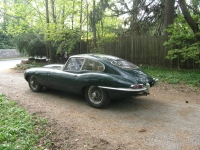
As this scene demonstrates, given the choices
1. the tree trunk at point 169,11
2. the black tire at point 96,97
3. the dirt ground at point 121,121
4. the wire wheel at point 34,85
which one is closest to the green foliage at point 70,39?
the tree trunk at point 169,11

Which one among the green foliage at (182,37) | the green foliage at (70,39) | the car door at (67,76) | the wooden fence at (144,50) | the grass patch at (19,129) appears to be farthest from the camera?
the green foliage at (70,39)

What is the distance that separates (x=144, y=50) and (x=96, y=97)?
679 centimetres

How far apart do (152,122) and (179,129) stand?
1.75 feet

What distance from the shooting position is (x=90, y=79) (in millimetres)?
4711

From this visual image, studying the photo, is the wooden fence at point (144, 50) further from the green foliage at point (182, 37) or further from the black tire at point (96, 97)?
the black tire at point (96, 97)

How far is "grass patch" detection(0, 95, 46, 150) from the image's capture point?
296cm

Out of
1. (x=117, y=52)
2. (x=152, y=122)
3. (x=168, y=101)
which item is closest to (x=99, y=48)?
(x=117, y=52)

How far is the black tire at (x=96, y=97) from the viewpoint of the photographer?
4578mm

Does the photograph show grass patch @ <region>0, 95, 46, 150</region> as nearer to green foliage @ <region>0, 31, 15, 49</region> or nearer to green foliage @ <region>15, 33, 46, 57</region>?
green foliage @ <region>15, 33, 46, 57</region>

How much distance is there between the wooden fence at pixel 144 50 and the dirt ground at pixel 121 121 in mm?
4051

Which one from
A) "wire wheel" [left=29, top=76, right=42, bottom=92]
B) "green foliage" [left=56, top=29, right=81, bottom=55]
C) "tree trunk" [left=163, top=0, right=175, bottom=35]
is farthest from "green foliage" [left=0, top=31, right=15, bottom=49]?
"wire wheel" [left=29, top=76, right=42, bottom=92]

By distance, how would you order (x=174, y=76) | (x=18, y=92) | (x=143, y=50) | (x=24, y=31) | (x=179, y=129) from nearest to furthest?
1. (x=179, y=129)
2. (x=18, y=92)
3. (x=174, y=76)
4. (x=143, y=50)
5. (x=24, y=31)

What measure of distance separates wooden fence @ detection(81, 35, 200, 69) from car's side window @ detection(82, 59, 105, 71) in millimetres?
6169

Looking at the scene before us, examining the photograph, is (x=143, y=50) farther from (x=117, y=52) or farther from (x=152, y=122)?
(x=152, y=122)
